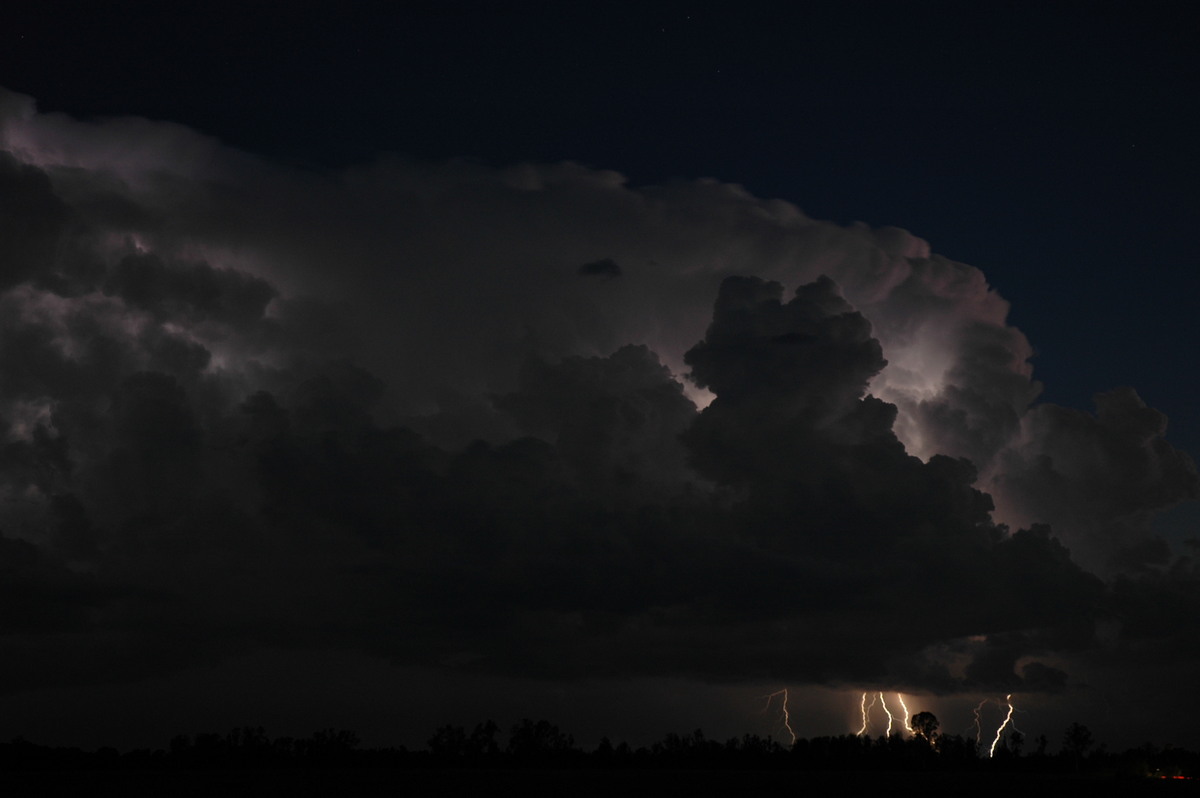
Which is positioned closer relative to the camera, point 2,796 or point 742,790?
point 2,796

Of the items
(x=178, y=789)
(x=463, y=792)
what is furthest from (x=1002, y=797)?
(x=178, y=789)

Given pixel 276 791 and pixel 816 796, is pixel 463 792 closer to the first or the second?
pixel 276 791

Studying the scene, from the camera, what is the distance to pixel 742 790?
198875 millimetres

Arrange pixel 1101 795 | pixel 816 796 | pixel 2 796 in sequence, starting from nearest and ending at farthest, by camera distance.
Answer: pixel 2 796 → pixel 816 796 → pixel 1101 795

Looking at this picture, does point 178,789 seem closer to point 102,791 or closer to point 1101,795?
point 102,791

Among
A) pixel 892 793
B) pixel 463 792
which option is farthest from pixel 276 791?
pixel 892 793

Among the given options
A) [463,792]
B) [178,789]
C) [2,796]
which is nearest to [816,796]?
[463,792]

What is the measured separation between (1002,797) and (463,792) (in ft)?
302

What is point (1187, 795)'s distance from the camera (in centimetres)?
18912

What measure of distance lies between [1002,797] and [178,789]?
143287 mm

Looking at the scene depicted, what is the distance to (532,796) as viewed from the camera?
184250 millimetres

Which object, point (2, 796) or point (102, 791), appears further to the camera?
point (102, 791)

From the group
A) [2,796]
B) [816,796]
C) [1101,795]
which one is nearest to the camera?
[2,796]

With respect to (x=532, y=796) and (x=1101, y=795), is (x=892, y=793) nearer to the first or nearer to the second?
(x=1101, y=795)
